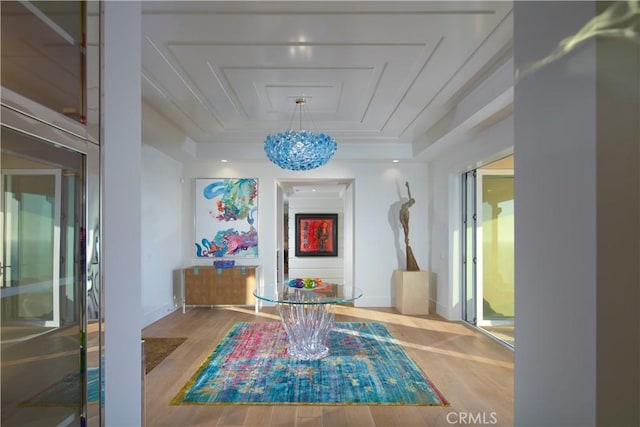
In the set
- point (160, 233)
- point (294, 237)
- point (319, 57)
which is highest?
point (319, 57)

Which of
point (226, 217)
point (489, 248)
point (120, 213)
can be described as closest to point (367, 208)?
point (489, 248)

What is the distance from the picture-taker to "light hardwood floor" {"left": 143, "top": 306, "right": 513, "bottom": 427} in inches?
103

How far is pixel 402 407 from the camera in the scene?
280 centimetres

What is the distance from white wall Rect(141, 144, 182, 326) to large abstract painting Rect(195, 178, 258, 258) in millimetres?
→ 365

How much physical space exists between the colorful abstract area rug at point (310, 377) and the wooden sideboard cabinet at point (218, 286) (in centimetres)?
166

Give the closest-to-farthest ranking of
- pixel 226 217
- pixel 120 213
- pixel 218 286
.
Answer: pixel 120 213 → pixel 218 286 → pixel 226 217

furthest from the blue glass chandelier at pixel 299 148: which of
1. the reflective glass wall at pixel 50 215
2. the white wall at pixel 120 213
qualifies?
the reflective glass wall at pixel 50 215

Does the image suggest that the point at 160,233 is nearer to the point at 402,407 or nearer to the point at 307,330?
the point at 307,330

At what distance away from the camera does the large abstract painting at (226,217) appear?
21.6 feet

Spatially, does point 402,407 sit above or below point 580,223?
below

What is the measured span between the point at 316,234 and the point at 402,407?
8.11 meters

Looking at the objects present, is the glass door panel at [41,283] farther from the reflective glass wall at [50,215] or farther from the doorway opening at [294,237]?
the doorway opening at [294,237]

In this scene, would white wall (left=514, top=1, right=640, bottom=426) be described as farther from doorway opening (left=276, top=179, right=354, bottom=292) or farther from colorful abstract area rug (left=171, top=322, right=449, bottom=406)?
doorway opening (left=276, top=179, right=354, bottom=292)

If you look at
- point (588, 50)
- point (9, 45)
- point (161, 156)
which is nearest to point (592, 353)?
point (588, 50)
